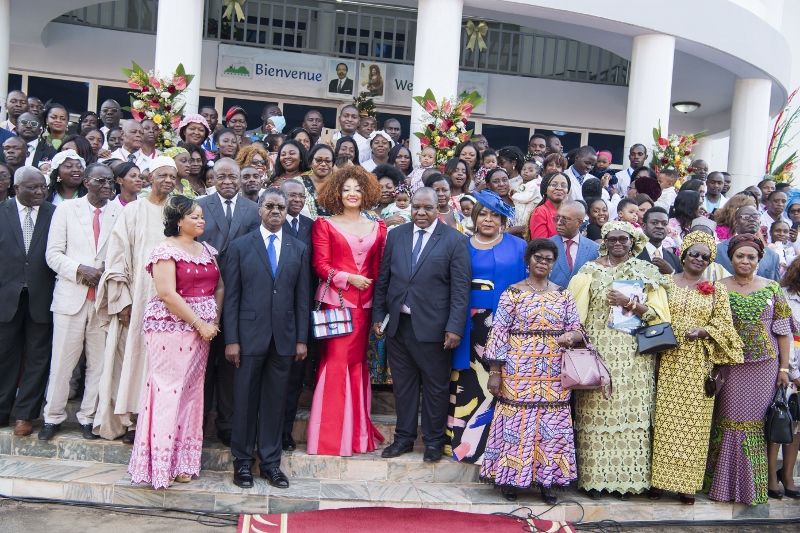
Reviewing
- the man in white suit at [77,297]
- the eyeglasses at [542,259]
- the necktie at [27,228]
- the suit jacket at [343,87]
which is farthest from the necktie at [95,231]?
the suit jacket at [343,87]

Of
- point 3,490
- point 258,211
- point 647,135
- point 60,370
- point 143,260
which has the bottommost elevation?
point 3,490

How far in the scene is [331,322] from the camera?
20.4 feet

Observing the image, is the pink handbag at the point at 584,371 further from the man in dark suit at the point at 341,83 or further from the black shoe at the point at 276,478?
the man in dark suit at the point at 341,83

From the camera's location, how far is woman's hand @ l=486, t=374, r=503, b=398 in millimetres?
5988

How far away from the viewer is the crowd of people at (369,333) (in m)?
5.89

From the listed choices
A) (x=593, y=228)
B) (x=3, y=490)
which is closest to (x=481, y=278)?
(x=593, y=228)

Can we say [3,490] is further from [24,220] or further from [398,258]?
[398,258]

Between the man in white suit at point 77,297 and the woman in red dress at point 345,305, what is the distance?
1731 mm

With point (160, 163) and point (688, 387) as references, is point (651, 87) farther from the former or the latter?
point (160, 163)

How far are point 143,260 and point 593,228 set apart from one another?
13.2 feet

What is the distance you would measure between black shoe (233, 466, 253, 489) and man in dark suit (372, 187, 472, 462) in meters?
Result: 1.06

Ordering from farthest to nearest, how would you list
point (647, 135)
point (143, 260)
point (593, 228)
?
point (647, 135) → point (593, 228) → point (143, 260)

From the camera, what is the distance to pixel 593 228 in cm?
763

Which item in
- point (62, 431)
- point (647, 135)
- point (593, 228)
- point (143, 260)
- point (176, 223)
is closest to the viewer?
point (176, 223)
